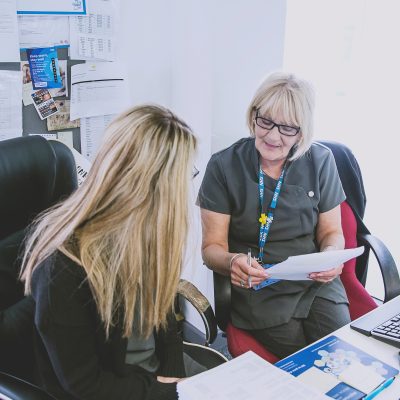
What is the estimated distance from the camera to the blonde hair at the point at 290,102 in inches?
55.1

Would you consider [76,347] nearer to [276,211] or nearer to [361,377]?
[361,377]

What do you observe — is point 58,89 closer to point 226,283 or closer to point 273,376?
point 226,283

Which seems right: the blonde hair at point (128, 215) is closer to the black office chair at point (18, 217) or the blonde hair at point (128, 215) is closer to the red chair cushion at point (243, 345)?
the black office chair at point (18, 217)

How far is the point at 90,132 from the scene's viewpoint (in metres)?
1.67

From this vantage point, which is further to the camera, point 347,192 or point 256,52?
point 256,52

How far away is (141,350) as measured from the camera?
1070mm

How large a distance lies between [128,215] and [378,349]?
667mm

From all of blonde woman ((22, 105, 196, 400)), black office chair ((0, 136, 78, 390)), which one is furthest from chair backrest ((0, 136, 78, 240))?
blonde woman ((22, 105, 196, 400))

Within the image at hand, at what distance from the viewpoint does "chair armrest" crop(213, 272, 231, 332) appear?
1356 mm

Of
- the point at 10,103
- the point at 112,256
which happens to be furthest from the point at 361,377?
the point at 10,103

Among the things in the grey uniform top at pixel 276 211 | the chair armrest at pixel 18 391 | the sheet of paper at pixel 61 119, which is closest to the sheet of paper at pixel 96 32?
the sheet of paper at pixel 61 119

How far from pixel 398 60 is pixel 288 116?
0.87m

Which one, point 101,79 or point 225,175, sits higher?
point 101,79

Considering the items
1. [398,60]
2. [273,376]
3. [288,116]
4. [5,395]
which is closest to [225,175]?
[288,116]
